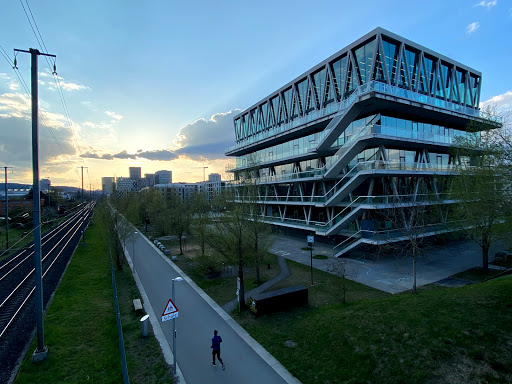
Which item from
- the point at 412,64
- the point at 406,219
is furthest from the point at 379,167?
the point at 412,64

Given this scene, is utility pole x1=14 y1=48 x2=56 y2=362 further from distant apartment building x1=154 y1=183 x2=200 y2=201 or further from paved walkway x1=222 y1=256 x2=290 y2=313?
distant apartment building x1=154 y1=183 x2=200 y2=201

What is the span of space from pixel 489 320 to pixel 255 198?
40.1 ft

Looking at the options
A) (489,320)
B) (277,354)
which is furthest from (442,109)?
(277,354)

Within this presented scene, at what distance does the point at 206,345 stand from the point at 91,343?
4982mm

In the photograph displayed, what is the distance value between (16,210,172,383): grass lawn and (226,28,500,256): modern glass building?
397 inches

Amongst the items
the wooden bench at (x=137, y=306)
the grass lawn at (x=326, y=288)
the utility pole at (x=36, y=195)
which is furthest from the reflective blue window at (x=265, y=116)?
the utility pole at (x=36, y=195)

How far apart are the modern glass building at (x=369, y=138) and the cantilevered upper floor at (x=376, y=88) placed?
0.39ft

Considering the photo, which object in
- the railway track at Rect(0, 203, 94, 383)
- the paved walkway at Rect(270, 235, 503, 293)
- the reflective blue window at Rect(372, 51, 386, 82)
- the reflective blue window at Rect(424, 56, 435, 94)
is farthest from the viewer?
the reflective blue window at Rect(424, 56, 435, 94)

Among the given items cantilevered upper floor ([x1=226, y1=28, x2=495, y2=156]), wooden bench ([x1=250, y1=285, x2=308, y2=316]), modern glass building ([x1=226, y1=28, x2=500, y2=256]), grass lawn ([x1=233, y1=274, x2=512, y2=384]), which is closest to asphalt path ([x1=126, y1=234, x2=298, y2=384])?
grass lawn ([x1=233, y1=274, x2=512, y2=384])

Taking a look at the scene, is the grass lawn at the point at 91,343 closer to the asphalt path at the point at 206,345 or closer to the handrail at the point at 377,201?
the asphalt path at the point at 206,345

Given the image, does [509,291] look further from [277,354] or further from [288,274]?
[288,274]

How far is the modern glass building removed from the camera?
79.2 ft

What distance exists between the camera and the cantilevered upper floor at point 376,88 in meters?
25.8

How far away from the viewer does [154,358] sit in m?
9.80
